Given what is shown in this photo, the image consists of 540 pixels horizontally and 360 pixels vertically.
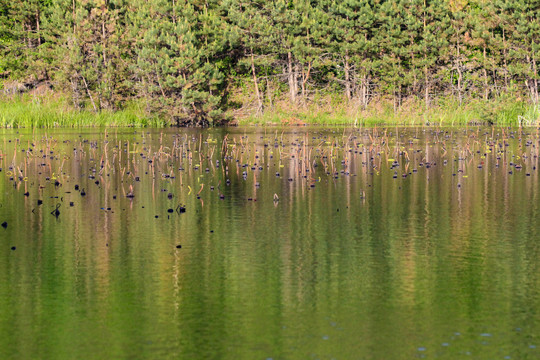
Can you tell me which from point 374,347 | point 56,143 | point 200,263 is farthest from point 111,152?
point 374,347

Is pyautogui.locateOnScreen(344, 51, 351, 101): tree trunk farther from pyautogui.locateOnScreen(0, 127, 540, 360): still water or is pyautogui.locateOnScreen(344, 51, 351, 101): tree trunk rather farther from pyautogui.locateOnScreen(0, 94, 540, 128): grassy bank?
pyautogui.locateOnScreen(0, 127, 540, 360): still water

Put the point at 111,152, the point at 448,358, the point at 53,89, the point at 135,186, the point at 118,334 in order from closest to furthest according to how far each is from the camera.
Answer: the point at 448,358 < the point at 118,334 < the point at 135,186 < the point at 111,152 < the point at 53,89

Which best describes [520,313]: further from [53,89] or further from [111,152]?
[53,89]

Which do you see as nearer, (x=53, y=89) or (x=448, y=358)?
(x=448, y=358)

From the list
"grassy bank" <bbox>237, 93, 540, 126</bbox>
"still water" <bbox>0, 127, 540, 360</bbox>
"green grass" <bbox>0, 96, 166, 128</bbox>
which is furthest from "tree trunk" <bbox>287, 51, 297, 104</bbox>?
"still water" <bbox>0, 127, 540, 360</bbox>

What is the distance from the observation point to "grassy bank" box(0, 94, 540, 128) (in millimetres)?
62781

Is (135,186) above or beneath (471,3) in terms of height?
beneath

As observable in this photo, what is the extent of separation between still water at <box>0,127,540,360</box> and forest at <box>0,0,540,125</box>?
3928 centimetres

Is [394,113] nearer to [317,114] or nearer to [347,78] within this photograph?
[347,78]

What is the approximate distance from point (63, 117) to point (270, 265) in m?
55.6

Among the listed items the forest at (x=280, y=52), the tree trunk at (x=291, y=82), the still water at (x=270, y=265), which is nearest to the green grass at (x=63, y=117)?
the forest at (x=280, y=52)

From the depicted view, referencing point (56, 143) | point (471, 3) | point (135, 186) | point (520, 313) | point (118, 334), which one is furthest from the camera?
point (471, 3)

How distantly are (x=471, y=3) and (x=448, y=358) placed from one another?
6861 cm

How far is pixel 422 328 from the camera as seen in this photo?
10.1m
